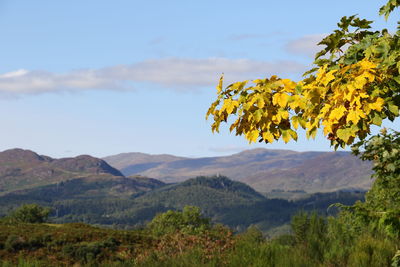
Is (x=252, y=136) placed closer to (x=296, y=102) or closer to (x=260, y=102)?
(x=260, y=102)

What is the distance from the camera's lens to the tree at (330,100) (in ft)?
14.8

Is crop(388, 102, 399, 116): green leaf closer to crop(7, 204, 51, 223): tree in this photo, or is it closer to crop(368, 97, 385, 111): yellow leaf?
crop(368, 97, 385, 111): yellow leaf

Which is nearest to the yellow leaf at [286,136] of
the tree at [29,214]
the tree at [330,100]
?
the tree at [330,100]

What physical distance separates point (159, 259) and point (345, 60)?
23.4 feet

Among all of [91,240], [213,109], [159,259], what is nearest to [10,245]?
[91,240]

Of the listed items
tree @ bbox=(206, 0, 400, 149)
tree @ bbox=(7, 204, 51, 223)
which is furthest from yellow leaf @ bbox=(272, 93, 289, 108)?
tree @ bbox=(7, 204, 51, 223)

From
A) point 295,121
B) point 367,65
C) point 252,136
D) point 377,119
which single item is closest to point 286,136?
point 295,121

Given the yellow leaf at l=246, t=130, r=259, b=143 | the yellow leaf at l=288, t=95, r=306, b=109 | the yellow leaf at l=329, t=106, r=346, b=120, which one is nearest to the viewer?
the yellow leaf at l=329, t=106, r=346, b=120

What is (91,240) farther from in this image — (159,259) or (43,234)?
(159,259)

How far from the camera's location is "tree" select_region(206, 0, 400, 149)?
4.51m

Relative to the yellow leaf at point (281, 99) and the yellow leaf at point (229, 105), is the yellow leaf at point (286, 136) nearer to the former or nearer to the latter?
the yellow leaf at point (281, 99)

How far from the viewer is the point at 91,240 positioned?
4012cm

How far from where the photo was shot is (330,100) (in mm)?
4703

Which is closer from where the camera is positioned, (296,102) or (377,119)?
(377,119)
